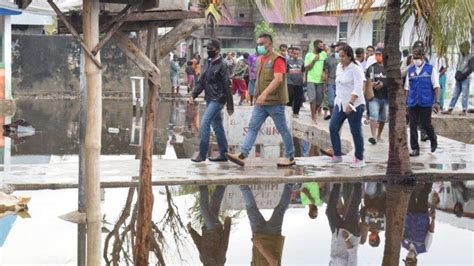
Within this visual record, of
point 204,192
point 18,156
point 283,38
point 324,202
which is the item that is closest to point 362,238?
point 324,202

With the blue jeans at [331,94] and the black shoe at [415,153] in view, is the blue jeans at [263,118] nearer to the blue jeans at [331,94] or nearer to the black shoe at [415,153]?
the black shoe at [415,153]

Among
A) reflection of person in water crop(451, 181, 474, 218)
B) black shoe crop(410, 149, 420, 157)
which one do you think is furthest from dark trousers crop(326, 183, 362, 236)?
black shoe crop(410, 149, 420, 157)

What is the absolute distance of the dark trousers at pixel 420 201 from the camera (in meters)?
10.0

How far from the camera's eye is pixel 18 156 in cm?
1496

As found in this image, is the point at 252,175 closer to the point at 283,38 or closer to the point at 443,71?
the point at 443,71

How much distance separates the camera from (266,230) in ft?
29.4

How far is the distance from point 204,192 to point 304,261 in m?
3.47

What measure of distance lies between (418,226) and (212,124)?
14.4 ft

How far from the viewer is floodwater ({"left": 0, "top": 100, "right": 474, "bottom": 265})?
780 cm

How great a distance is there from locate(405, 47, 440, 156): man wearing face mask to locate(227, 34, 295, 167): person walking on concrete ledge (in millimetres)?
→ 2288

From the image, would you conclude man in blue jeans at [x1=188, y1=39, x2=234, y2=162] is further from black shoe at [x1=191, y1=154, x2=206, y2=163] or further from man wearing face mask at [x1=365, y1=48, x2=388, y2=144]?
man wearing face mask at [x1=365, y1=48, x2=388, y2=144]

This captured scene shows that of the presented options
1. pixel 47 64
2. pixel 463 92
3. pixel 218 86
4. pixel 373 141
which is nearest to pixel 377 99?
pixel 373 141

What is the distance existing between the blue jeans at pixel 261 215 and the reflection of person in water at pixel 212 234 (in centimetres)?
29

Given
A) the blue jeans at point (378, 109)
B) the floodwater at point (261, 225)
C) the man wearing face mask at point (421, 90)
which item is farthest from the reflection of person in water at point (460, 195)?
the blue jeans at point (378, 109)
